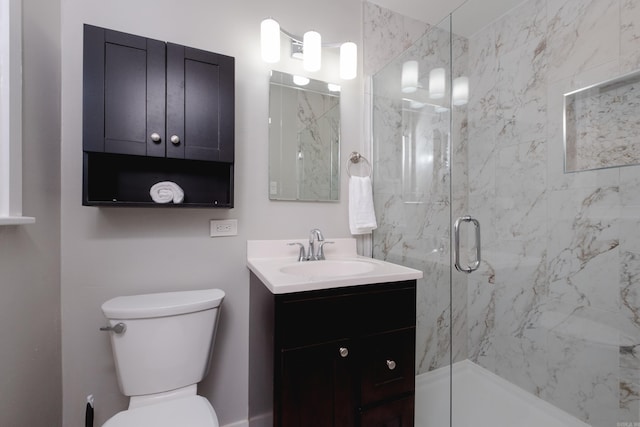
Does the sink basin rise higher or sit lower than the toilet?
higher

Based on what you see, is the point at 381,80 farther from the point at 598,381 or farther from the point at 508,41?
the point at 598,381

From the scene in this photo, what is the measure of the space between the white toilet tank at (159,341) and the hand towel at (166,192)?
44cm

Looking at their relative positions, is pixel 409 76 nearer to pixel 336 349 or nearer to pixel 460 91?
pixel 460 91

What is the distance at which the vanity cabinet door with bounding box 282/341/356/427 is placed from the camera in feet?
3.03

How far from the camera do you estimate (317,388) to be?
37.9 inches

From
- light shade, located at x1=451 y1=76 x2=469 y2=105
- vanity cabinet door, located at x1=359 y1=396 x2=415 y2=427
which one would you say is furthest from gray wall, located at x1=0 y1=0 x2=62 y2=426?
light shade, located at x1=451 y1=76 x2=469 y2=105

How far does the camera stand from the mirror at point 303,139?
149cm

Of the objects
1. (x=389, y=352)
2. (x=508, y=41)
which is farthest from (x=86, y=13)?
(x=508, y=41)

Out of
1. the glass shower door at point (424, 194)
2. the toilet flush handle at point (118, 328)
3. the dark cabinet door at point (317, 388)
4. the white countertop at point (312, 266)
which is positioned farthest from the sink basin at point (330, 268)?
the toilet flush handle at point (118, 328)

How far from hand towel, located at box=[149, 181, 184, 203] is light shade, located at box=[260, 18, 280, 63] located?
2.75 feet

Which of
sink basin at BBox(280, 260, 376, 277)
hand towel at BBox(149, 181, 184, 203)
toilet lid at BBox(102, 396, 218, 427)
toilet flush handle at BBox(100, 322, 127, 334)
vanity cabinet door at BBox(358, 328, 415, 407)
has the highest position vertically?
hand towel at BBox(149, 181, 184, 203)

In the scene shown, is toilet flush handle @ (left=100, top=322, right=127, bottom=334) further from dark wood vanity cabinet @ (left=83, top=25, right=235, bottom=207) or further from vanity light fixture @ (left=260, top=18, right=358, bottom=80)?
vanity light fixture @ (left=260, top=18, right=358, bottom=80)

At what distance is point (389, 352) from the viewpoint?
3.59ft

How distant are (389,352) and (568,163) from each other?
1393 mm
